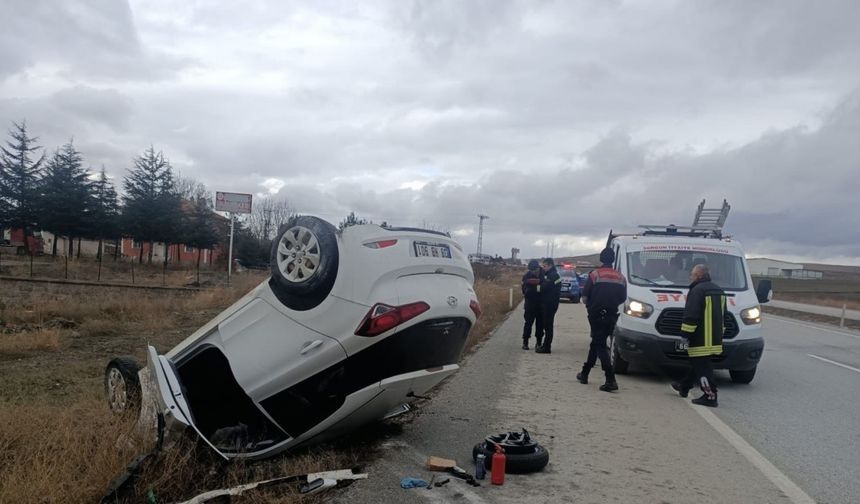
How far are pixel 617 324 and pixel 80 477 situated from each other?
24.6ft

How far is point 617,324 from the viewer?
9.58 meters

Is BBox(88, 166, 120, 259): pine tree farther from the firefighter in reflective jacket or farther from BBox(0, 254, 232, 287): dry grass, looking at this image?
the firefighter in reflective jacket

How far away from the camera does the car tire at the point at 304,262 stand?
4.38 m

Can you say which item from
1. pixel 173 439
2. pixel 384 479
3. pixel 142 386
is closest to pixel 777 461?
pixel 384 479

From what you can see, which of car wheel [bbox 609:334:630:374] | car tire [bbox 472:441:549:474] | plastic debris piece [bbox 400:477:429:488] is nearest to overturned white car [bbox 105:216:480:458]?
plastic debris piece [bbox 400:477:429:488]

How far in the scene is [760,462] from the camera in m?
5.49

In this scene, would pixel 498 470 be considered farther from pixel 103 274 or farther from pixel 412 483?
pixel 103 274

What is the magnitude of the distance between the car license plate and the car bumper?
5.07 meters

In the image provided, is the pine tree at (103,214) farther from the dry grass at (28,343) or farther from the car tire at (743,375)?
the car tire at (743,375)

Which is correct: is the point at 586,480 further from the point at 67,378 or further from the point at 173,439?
the point at 67,378

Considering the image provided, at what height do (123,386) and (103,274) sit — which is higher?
(123,386)

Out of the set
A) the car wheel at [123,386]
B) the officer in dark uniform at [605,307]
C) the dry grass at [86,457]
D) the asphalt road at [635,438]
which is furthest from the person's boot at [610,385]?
the car wheel at [123,386]

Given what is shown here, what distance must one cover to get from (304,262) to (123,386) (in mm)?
2322

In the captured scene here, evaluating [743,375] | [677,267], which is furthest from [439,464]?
[677,267]
